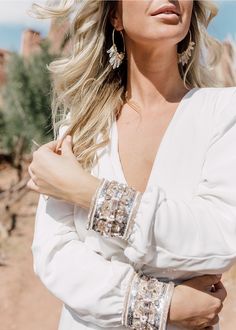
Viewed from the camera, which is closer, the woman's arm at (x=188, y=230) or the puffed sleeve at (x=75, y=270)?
the woman's arm at (x=188, y=230)

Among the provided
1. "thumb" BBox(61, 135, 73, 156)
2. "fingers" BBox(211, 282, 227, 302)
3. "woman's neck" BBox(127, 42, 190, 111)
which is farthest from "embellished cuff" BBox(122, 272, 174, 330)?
"woman's neck" BBox(127, 42, 190, 111)

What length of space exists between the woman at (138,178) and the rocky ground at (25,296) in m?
3.47

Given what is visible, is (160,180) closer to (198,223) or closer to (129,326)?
(198,223)

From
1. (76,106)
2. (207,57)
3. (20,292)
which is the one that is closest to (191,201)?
(76,106)

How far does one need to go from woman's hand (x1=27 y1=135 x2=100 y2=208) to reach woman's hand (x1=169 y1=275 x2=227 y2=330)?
293 millimetres

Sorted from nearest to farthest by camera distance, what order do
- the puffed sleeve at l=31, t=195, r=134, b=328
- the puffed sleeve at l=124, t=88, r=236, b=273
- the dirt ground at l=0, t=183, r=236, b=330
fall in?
1. the puffed sleeve at l=124, t=88, r=236, b=273
2. the puffed sleeve at l=31, t=195, r=134, b=328
3. the dirt ground at l=0, t=183, r=236, b=330

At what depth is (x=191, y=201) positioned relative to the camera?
1230 millimetres

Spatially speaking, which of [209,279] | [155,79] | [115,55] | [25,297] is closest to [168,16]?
[155,79]

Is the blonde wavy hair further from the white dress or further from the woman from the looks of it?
the white dress

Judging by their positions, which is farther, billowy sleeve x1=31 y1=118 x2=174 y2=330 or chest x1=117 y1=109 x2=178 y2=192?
chest x1=117 y1=109 x2=178 y2=192

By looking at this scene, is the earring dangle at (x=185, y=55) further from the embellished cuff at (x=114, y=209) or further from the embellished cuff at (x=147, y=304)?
the embellished cuff at (x=147, y=304)

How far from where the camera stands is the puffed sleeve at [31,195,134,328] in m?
1.28

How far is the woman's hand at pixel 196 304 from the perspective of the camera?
1.24m

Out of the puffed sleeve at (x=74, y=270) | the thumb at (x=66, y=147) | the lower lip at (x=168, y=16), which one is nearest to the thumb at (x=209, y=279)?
the puffed sleeve at (x=74, y=270)
